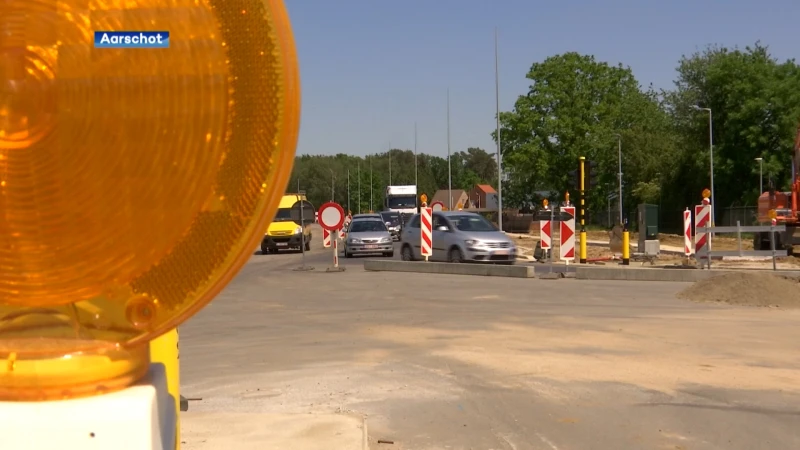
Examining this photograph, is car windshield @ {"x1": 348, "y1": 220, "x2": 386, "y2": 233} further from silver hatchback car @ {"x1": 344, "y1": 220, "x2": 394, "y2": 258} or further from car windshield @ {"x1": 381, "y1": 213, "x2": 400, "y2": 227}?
car windshield @ {"x1": 381, "y1": 213, "x2": 400, "y2": 227}

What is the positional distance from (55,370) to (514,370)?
22.0ft

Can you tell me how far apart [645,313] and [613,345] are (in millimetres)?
3130

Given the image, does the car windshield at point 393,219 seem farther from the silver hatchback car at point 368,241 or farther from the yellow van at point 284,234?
the silver hatchback car at point 368,241

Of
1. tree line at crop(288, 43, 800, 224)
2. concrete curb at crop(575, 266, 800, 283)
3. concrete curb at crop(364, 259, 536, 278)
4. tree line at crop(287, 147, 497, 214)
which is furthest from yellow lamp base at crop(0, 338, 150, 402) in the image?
tree line at crop(287, 147, 497, 214)

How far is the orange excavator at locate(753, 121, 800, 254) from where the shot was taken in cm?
2706

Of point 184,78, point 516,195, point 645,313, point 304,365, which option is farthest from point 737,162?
point 184,78

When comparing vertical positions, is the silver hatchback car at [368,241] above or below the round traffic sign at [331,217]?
below

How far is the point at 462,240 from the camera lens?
79.2 feet

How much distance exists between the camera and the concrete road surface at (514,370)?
5.73 meters

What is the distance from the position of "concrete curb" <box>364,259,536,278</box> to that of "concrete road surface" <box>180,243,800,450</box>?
5409 millimetres

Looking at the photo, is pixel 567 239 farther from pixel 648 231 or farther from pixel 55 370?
pixel 55 370

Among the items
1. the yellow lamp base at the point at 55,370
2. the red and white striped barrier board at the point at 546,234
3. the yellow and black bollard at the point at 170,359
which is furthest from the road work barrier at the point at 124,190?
the red and white striped barrier board at the point at 546,234

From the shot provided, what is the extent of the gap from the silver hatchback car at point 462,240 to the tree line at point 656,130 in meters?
35.1

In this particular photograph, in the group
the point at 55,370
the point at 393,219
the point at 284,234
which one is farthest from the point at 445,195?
the point at 55,370
